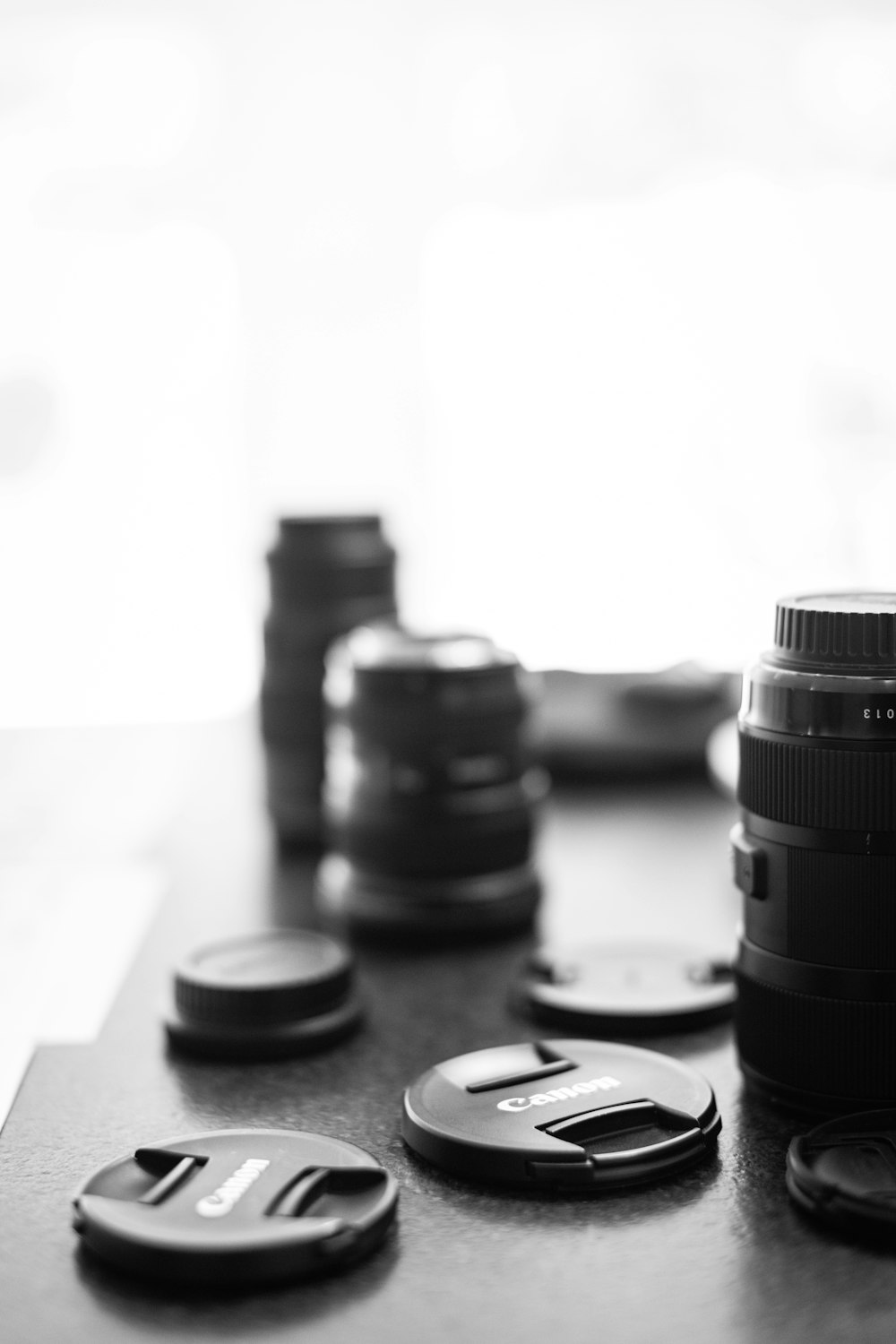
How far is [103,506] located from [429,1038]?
5.21 feet

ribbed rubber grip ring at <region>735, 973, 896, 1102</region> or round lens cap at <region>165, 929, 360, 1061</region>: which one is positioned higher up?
ribbed rubber grip ring at <region>735, 973, 896, 1102</region>

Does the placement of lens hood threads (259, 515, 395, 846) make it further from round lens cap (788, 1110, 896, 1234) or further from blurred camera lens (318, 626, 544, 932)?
round lens cap (788, 1110, 896, 1234)

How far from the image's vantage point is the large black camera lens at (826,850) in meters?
0.65

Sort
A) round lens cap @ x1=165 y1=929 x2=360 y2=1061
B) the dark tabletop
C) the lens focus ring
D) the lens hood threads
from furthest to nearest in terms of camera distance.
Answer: the lens hood threads → round lens cap @ x1=165 y1=929 x2=360 y2=1061 → the lens focus ring → the dark tabletop

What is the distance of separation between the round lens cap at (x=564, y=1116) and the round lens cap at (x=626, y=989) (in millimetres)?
82

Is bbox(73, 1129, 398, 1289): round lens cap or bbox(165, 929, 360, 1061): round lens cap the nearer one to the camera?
bbox(73, 1129, 398, 1289): round lens cap

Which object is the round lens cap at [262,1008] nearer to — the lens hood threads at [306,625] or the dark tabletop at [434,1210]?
the dark tabletop at [434,1210]

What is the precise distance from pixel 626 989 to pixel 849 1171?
0.95 ft

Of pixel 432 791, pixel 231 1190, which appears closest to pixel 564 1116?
pixel 231 1190

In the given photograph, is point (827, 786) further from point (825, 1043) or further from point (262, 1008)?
point (262, 1008)

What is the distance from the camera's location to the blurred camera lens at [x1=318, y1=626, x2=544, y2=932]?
3.41ft

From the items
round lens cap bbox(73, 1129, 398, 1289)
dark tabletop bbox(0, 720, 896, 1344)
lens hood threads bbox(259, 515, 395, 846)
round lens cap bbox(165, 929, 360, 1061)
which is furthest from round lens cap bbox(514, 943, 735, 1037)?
lens hood threads bbox(259, 515, 395, 846)

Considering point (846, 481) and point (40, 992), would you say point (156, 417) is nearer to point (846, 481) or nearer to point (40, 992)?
Result: point (846, 481)

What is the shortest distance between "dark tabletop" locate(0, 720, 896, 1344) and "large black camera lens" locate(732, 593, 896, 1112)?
0.05 meters
